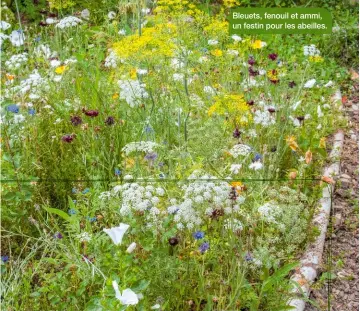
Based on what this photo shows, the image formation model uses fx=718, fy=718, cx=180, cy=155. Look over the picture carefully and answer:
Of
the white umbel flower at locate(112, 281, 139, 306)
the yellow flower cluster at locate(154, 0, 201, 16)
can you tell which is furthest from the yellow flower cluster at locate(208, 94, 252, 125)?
the white umbel flower at locate(112, 281, 139, 306)

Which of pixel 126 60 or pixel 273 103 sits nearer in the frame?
pixel 126 60

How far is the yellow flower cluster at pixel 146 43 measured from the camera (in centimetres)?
342

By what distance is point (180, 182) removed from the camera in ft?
9.53

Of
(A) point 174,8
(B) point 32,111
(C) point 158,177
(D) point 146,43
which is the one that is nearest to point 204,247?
(C) point 158,177

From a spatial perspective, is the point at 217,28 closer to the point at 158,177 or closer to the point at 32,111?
the point at 158,177

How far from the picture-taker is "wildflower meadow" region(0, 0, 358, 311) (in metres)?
2.73

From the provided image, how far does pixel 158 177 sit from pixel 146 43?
0.71 meters

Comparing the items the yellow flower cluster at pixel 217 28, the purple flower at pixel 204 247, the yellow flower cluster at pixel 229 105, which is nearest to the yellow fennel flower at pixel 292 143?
the yellow flower cluster at pixel 229 105

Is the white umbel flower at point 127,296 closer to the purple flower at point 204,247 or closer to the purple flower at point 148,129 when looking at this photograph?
the purple flower at point 204,247

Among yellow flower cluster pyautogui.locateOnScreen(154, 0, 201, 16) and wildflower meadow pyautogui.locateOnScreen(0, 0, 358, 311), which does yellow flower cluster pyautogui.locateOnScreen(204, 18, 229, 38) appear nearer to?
wildflower meadow pyautogui.locateOnScreen(0, 0, 358, 311)

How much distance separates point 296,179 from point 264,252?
835mm

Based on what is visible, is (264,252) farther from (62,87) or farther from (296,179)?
(62,87)

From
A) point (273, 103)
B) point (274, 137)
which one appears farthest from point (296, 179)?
point (273, 103)

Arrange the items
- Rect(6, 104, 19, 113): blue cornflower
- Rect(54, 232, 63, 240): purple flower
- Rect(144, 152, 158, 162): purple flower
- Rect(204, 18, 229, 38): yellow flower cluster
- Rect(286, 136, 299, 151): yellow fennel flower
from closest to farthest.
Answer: Rect(54, 232, 63, 240): purple flower
Rect(144, 152, 158, 162): purple flower
Rect(6, 104, 19, 113): blue cornflower
Rect(204, 18, 229, 38): yellow flower cluster
Rect(286, 136, 299, 151): yellow fennel flower
